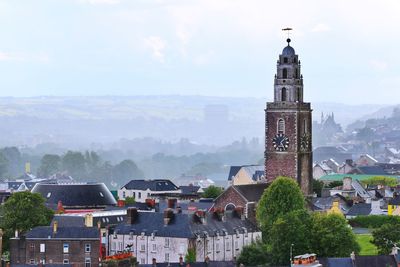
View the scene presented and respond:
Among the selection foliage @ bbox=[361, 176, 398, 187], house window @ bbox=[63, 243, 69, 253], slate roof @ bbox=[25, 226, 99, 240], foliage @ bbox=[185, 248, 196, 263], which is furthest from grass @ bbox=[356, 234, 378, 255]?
foliage @ bbox=[361, 176, 398, 187]

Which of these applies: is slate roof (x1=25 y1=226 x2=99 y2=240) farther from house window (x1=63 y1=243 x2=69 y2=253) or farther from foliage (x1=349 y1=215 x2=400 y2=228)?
foliage (x1=349 y1=215 x2=400 y2=228)

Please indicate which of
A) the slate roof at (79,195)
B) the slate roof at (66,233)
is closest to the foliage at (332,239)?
the slate roof at (66,233)

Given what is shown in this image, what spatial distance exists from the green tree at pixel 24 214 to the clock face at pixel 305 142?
1125 inches

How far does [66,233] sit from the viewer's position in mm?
86188

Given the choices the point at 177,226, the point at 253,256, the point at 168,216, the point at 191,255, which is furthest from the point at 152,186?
the point at 253,256

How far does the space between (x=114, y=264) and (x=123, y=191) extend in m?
77.9

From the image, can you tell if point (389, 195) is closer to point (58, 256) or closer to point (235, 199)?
point (235, 199)

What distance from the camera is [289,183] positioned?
104938 mm

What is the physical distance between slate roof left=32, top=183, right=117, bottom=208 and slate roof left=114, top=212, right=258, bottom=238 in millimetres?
27638

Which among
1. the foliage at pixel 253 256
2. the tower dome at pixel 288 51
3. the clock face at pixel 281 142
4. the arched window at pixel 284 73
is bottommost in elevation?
the foliage at pixel 253 256

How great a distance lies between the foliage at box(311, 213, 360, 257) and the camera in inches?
3305

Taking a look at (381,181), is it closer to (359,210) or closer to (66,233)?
(359,210)

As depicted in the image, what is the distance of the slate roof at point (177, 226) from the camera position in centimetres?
8838

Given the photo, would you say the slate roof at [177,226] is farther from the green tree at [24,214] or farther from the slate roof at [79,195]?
the slate roof at [79,195]
